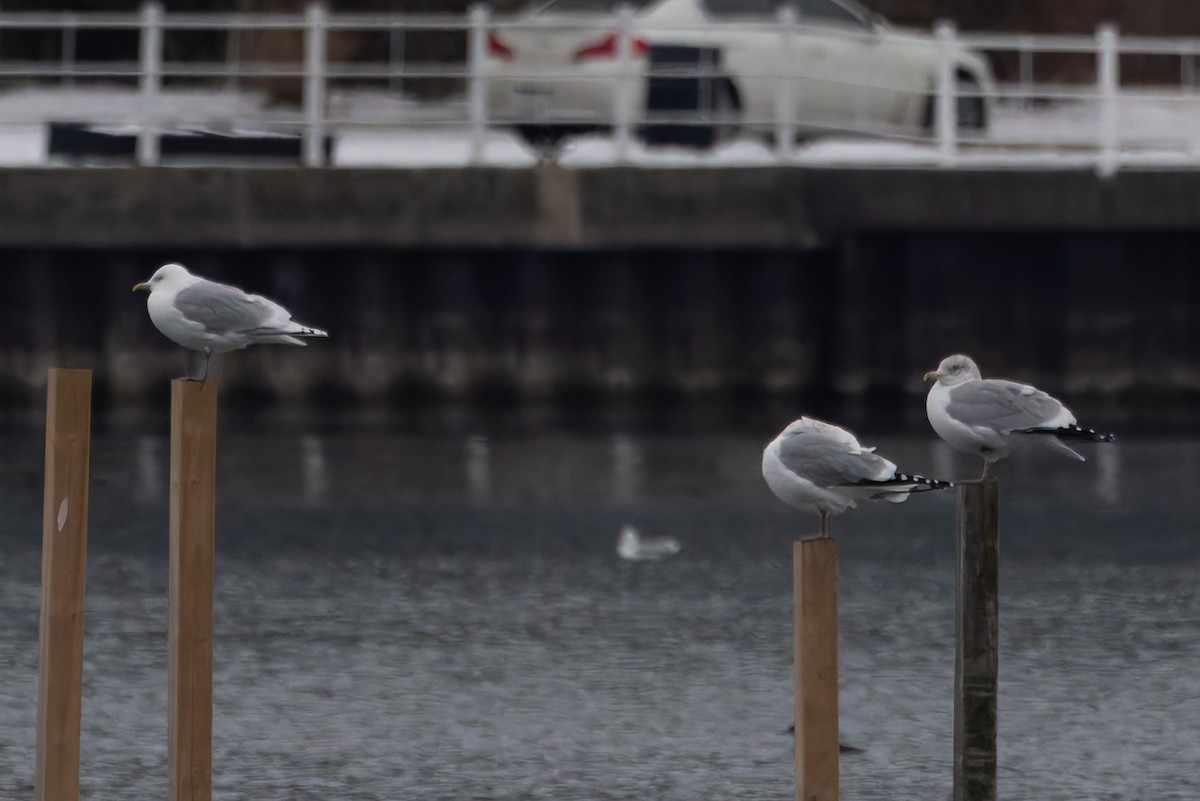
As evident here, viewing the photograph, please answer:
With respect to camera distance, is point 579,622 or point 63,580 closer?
point 63,580

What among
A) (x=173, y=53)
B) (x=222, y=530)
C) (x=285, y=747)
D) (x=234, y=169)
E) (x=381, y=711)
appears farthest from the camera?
(x=173, y=53)

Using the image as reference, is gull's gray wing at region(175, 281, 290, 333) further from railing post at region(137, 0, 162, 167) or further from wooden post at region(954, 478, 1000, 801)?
railing post at region(137, 0, 162, 167)

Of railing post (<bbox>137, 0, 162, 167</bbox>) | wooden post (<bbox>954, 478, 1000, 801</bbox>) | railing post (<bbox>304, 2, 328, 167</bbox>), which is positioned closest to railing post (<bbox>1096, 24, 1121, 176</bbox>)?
railing post (<bbox>304, 2, 328, 167</bbox>)

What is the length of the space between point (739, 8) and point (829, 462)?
12931 mm

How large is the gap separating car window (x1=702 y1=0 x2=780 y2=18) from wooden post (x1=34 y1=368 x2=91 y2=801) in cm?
1311

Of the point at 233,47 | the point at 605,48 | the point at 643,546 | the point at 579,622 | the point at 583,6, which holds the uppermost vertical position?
the point at 233,47

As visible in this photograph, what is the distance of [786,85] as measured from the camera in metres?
17.7

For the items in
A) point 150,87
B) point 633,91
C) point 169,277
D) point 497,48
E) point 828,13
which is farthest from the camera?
point 828,13

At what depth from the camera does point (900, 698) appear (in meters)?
10.9

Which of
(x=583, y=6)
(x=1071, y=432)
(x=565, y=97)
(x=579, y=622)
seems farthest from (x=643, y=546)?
(x=583, y=6)

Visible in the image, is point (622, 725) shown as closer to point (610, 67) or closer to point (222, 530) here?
point (222, 530)

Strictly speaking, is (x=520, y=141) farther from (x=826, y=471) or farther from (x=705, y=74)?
(x=826, y=471)

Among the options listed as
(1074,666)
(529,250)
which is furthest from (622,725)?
(529,250)

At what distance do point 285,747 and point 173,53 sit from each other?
69.6 ft
